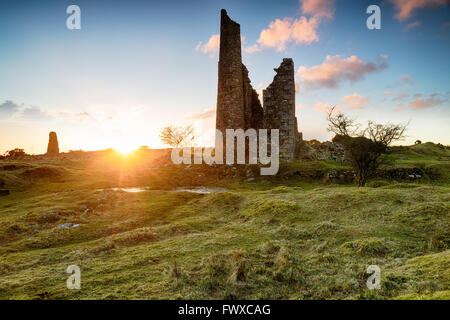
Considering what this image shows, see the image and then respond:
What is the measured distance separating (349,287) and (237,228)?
668 centimetres

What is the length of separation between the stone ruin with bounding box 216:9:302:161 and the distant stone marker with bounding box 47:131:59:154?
63581 millimetres

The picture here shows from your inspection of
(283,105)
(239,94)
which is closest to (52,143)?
(239,94)

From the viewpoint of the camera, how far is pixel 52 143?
7694 cm

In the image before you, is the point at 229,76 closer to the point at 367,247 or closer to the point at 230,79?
the point at 230,79

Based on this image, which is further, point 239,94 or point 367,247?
point 239,94

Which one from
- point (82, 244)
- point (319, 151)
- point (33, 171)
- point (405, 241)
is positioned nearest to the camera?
point (405, 241)

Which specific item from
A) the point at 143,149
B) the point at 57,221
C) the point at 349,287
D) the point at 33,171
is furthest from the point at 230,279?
the point at 143,149

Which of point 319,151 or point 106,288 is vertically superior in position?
point 319,151

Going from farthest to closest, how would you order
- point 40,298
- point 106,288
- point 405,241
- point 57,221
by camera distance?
point 57,221
point 405,241
point 106,288
point 40,298

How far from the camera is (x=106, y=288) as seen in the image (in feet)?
23.0

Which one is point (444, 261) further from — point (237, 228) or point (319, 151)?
point (319, 151)

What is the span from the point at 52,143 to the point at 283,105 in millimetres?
72173

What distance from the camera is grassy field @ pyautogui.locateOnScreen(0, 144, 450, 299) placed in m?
6.64

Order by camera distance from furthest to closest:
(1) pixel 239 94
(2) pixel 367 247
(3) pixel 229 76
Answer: (1) pixel 239 94, (3) pixel 229 76, (2) pixel 367 247
